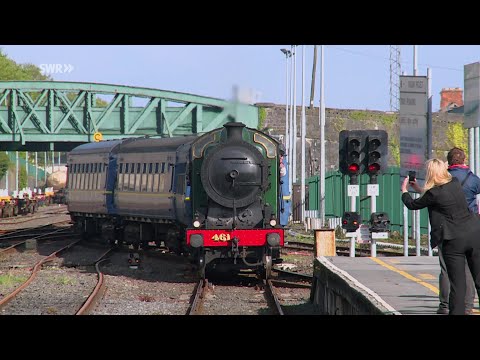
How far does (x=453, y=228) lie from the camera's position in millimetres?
10609

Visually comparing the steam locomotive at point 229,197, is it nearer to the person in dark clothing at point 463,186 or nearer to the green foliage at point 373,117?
the person in dark clothing at point 463,186

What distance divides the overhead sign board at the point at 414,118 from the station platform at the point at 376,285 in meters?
1.81

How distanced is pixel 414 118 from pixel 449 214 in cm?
884

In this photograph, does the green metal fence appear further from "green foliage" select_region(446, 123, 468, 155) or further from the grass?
"green foliage" select_region(446, 123, 468, 155)

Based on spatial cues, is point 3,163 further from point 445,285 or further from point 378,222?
point 445,285

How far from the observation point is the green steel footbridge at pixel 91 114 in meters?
58.1

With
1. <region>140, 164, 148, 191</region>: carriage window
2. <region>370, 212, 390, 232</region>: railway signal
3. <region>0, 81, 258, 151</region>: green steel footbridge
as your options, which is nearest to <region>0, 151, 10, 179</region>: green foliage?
<region>0, 81, 258, 151</region>: green steel footbridge

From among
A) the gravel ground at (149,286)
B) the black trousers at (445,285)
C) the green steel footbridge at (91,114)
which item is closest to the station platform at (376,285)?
the black trousers at (445,285)

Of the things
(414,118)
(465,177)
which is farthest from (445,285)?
(414,118)
